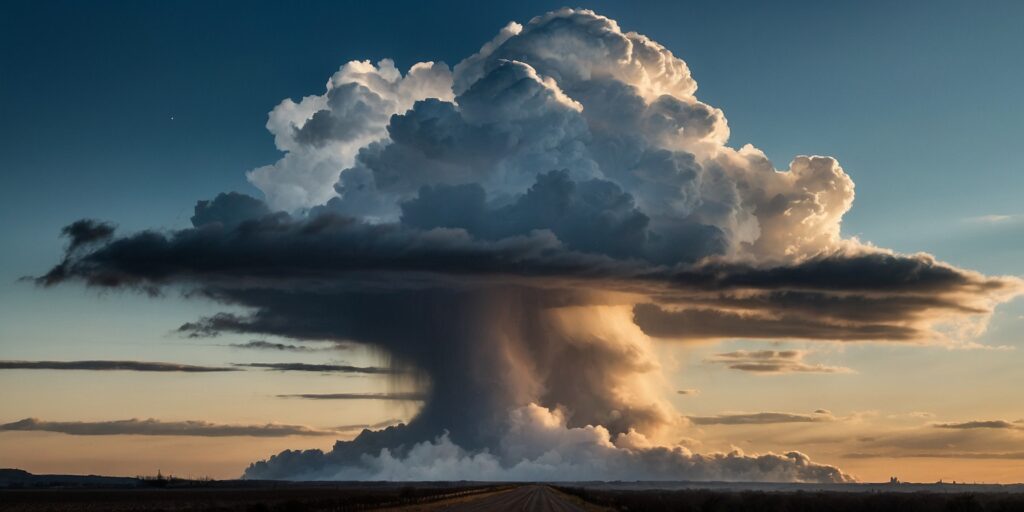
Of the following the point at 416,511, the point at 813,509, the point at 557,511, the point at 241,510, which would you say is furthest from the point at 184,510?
the point at 813,509

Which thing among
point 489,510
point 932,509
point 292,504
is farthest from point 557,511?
point 932,509

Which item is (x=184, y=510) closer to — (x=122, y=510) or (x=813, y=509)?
(x=122, y=510)

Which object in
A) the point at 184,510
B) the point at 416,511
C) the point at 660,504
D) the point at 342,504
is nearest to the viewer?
the point at 416,511

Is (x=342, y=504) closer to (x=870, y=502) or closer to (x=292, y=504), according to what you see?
(x=292, y=504)

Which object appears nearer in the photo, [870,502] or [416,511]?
[416,511]

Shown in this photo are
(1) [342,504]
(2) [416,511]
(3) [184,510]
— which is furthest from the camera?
(1) [342,504]

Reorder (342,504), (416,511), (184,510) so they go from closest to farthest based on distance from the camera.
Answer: (416,511), (184,510), (342,504)

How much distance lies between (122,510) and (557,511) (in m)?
50.9

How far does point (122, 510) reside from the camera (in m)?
128

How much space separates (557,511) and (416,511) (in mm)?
14747

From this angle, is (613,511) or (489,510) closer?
(489,510)

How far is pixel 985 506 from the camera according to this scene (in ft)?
413

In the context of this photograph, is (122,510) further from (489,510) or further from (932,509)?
(932,509)

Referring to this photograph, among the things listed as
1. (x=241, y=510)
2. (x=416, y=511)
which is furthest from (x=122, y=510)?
(x=416, y=511)
